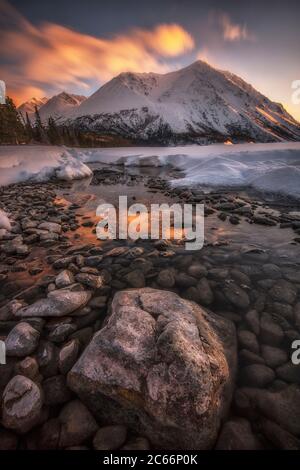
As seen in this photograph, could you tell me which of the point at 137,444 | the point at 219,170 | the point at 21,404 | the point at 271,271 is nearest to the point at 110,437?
the point at 137,444

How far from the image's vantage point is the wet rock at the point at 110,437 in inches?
81.0

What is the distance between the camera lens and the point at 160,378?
2.19 m

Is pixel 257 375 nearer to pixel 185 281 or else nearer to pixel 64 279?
pixel 185 281

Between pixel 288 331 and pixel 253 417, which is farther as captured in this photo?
pixel 288 331

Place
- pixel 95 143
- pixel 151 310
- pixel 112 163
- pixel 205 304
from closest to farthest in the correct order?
pixel 151 310 < pixel 205 304 < pixel 112 163 < pixel 95 143

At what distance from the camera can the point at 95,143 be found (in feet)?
254

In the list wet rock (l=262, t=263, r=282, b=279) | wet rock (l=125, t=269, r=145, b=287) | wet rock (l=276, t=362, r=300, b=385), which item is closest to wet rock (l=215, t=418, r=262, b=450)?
wet rock (l=276, t=362, r=300, b=385)

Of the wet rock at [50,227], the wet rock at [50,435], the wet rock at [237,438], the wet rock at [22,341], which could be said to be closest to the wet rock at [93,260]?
the wet rock at [22,341]

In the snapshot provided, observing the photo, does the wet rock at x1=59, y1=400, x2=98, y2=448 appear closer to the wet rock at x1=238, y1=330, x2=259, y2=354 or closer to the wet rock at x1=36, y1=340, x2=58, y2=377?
the wet rock at x1=36, y1=340, x2=58, y2=377

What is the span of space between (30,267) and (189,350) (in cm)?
395

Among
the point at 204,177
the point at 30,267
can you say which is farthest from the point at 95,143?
the point at 30,267

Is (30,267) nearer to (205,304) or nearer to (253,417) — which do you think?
(205,304)

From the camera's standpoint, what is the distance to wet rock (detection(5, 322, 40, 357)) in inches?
109

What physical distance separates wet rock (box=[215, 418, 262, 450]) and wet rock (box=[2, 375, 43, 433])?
1712mm
